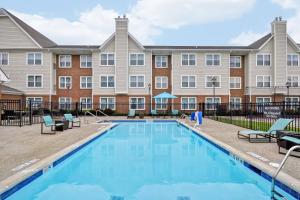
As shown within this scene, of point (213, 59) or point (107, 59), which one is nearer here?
point (107, 59)

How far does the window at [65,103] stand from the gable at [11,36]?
684cm

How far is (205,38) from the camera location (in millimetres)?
38469

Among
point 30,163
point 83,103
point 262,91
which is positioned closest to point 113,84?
point 83,103

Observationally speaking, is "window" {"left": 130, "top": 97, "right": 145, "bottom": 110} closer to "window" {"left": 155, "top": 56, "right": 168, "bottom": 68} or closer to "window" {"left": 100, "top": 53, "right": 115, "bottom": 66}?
"window" {"left": 155, "top": 56, "right": 168, "bottom": 68}

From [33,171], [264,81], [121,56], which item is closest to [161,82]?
[121,56]

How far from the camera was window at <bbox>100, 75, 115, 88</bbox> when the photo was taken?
109 feet

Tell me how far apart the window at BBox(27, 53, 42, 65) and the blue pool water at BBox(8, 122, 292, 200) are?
25534mm

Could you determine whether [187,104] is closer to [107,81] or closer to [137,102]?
[137,102]

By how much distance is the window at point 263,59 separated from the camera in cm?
3400

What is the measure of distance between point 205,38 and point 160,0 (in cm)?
1350

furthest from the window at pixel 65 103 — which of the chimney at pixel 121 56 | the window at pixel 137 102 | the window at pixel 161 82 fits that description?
the window at pixel 161 82

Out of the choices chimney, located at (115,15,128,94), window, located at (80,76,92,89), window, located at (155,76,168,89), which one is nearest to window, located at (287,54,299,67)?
window, located at (155,76,168,89)

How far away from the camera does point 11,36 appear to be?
32281mm

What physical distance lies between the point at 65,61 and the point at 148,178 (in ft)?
98.0
